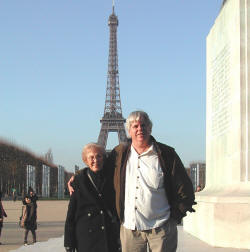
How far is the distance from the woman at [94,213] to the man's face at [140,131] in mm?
364

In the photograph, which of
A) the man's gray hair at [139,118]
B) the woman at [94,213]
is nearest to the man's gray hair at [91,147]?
the woman at [94,213]

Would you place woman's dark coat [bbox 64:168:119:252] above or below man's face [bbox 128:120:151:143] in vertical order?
below

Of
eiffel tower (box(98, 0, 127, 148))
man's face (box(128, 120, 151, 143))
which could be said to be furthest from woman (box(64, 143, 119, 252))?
eiffel tower (box(98, 0, 127, 148))

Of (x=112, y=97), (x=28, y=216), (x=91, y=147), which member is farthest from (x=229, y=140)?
(x=112, y=97)

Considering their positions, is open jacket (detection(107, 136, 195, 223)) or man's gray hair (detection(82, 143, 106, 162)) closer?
open jacket (detection(107, 136, 195, 223))

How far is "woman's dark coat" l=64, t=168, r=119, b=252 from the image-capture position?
3.77 metres

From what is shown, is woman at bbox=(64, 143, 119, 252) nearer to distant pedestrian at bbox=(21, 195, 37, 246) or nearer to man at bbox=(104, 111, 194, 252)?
→ man at bbox=(104, 111, 194, 252)

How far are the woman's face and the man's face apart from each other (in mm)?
361

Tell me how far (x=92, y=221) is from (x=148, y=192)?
590 mm

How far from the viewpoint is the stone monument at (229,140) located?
21.0 feet

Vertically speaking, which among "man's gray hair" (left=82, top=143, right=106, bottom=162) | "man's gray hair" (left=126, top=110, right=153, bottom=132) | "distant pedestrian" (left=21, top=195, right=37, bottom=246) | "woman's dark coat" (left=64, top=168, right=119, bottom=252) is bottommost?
"distant pedestrian" (left=21, top=195, right=37, bottom=246)

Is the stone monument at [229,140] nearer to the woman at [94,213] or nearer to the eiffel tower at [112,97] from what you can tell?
the woman at [94,213]

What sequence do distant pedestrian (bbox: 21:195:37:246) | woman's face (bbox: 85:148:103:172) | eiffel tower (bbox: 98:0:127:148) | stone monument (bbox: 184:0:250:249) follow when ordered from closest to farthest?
1. woman's face (bbox: 85:148:103:172)
2. stone monument (bbox: 184:0:250:249)
3. distant pedestrian (bbox: 21:195:37:246)
4. eiffel tower (bbox: 98:0:127:148)

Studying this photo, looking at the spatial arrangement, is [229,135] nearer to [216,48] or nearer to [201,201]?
[201,201]
